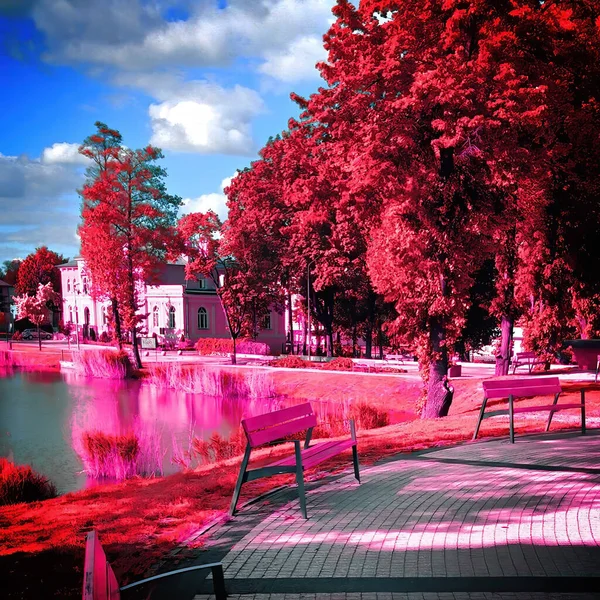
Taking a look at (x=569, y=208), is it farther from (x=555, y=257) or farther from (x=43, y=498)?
(x=43, y=498)

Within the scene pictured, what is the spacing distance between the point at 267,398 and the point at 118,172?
18284 mm

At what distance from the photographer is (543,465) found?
A: 910cm

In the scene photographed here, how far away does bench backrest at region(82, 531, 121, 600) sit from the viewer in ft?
9.28

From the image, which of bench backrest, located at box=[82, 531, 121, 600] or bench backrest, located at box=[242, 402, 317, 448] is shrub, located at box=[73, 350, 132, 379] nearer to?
bench backrest, located at box=[242, 402, 317, 448]

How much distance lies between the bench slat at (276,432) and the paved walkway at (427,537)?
32.2 inches

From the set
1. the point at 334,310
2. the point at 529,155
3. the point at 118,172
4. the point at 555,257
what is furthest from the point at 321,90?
the point at 334,310

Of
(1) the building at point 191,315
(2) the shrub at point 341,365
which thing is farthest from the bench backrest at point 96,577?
(1) the building at point 191,315

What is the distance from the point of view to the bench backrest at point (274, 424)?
6.88m

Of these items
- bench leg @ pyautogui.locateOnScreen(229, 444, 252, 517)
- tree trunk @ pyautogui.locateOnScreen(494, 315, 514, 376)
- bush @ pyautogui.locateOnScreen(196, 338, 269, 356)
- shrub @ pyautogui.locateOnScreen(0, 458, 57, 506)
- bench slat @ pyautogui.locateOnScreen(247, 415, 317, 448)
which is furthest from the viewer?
bush @ pyautogui.locateOnScreen(196, 338, 269, 356)

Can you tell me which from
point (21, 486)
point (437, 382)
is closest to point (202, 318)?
point (437, 382)

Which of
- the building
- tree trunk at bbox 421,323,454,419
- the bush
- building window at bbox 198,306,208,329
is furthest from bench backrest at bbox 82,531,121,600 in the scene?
building window at bbox 198,306,208,329

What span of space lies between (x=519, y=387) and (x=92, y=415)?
16337 mm

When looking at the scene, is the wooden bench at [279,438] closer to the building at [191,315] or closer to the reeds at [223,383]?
the reeds at [223,383]

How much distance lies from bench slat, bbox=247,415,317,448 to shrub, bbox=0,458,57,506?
4.79 m
